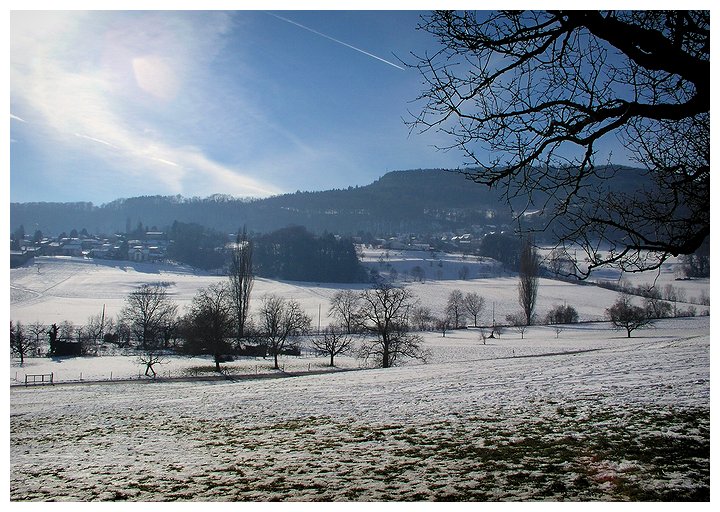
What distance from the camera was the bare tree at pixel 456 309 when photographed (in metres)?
57.3

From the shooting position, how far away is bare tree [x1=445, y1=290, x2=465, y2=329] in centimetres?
5732

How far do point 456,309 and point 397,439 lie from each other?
54253mm

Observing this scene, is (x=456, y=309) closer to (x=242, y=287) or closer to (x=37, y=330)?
(x=242, y=287)

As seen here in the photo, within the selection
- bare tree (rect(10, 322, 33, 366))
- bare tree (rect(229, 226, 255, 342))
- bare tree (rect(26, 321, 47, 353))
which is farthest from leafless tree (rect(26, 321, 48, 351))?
bare tree (rect(229, 226, 255, 342))

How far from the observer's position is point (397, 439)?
6719 mm

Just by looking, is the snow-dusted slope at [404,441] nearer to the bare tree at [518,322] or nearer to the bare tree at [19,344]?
the bare tree at [19,344]

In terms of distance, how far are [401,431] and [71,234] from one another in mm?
85846

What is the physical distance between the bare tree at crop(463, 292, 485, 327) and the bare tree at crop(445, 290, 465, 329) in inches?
21.5

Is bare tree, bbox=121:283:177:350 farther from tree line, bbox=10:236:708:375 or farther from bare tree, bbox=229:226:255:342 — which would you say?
bare tree, bbox=229:226:255:342

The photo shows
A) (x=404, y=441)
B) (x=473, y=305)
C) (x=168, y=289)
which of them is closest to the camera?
(x=404, y=441)

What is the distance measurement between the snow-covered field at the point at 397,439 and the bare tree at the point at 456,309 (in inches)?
1707

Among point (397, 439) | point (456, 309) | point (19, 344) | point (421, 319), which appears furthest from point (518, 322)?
point (397, 439)

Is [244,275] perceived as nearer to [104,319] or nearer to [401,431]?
[104,319]

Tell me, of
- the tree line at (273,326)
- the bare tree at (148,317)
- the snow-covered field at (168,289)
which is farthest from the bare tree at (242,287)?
the snow-covered field at (168,289)
